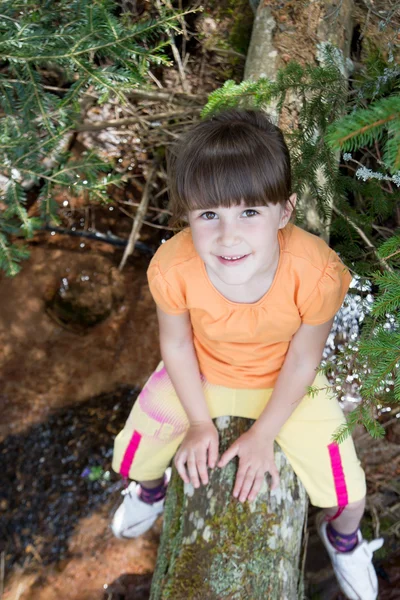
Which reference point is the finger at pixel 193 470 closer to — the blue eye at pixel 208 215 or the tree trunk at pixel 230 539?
the tree trunk at pixel 230 539

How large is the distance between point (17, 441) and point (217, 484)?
180 cm

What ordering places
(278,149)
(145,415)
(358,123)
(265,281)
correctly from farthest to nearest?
(145,415), (265,281), (278,149), (358,123)

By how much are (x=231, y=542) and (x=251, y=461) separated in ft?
0.99

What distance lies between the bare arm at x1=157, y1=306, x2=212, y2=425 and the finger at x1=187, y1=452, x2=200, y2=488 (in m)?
0.17

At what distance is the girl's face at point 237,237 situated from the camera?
164cm

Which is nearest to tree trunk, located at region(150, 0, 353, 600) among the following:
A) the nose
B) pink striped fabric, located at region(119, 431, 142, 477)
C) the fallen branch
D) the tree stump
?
the tree stump

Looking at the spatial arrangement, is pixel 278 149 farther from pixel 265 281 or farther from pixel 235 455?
pixel 235 455

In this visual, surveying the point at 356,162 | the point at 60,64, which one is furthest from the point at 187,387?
the point at 60,64

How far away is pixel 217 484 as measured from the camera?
199 cm

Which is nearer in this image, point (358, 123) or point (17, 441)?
point (358, 123)

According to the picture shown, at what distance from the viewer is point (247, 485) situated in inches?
76.4

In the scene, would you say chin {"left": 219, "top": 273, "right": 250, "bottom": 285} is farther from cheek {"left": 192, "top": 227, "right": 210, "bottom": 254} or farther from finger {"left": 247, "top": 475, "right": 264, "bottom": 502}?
finger {"left": 247, "top": 475, "right": 264, "bottom": 502}

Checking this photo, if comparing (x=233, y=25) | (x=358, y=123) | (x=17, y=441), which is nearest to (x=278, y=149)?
(x=358, y=123)

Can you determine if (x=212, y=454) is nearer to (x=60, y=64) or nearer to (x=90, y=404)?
(x=90, y=404)
